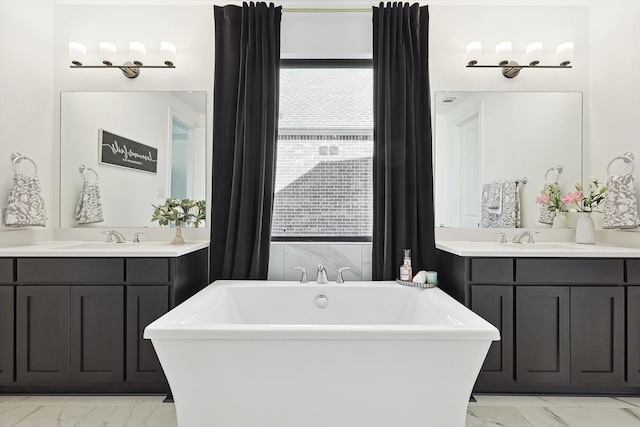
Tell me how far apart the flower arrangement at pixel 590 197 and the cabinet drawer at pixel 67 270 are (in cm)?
288

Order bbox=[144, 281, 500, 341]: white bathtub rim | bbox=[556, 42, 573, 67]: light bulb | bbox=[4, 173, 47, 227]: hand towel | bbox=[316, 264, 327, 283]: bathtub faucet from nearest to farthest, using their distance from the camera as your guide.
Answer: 1. bbox=[144, 281, 500, 341]: white bathtub rim
2. bbox=[4, 173, 47, 227]: hand towel
3. bbox=[316, 264, 327, 283]: bathtub faucet
4. bbox=[556, 42, 573, 67]: light bulb

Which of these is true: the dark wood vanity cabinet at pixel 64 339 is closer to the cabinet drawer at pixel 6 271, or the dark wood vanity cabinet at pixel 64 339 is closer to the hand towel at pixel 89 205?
the cabinet drawer at pixel 6 271

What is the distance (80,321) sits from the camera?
2143 mm

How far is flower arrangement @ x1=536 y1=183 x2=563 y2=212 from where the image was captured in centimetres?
269

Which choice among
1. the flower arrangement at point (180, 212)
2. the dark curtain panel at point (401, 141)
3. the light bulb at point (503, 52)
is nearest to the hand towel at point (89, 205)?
the flower arrangement at point (180, 212)

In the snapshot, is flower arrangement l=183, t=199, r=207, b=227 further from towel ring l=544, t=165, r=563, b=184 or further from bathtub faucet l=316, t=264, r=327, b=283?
towel ring l=544, t=165, r=563, b=184

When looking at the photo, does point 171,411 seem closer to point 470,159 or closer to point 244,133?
point 244,133

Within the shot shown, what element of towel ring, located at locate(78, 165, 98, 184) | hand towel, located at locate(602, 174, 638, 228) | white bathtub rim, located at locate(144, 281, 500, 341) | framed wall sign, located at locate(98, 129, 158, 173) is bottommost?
white bathtub rim, located at locate(144, 281, 500, 341)

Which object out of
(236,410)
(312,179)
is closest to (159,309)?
(236,410)

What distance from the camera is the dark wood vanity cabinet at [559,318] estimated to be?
7.07ft

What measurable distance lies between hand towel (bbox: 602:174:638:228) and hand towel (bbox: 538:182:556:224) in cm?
38

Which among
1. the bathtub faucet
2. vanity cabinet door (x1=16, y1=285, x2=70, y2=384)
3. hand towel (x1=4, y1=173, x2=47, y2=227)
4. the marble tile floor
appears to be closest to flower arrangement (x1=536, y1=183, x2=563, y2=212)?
the marble tile floor

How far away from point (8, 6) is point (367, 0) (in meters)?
2.35

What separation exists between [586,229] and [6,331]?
3.65 m
